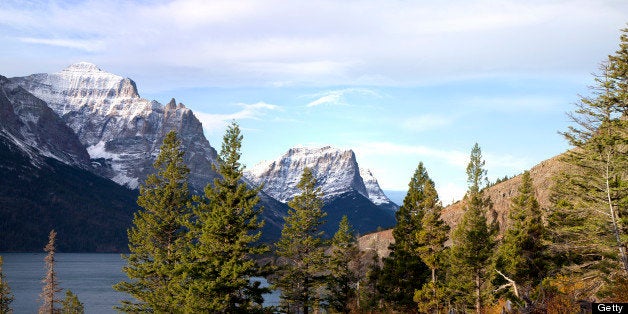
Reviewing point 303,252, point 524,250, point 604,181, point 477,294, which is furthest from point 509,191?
point 604,181

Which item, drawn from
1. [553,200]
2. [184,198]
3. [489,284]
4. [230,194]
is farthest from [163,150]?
[553,200]

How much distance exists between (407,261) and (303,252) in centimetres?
1157

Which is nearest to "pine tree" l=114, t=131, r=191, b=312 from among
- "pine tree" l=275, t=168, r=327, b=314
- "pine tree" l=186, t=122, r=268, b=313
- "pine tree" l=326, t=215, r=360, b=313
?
"pine tree" l=186, t=122, r=268, b=313

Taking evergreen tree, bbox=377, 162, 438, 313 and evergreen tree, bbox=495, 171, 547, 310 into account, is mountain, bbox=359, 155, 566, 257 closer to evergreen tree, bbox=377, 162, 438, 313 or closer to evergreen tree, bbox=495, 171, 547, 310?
evergreen tree, bbox=377, 162, 438, 313

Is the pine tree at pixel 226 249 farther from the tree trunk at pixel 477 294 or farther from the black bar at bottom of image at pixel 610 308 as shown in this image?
the black bar at bottom of image at pixel 610 308

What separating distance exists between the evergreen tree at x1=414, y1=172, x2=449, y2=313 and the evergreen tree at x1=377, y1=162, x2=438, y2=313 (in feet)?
3.05

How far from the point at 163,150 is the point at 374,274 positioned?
36925 millimetres

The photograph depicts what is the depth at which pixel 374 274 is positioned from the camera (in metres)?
73.2

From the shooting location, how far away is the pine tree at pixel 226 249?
39.0m

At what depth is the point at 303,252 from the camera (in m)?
58.3

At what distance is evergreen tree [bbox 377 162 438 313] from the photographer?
190ft

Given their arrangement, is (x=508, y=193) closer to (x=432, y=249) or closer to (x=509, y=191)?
(x=509, y=191)

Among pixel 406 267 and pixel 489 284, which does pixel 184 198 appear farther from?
pixel 489 284

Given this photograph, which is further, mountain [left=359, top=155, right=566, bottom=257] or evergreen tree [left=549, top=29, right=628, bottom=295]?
mountain [left=359, top=155, right=566, bottom=257]
